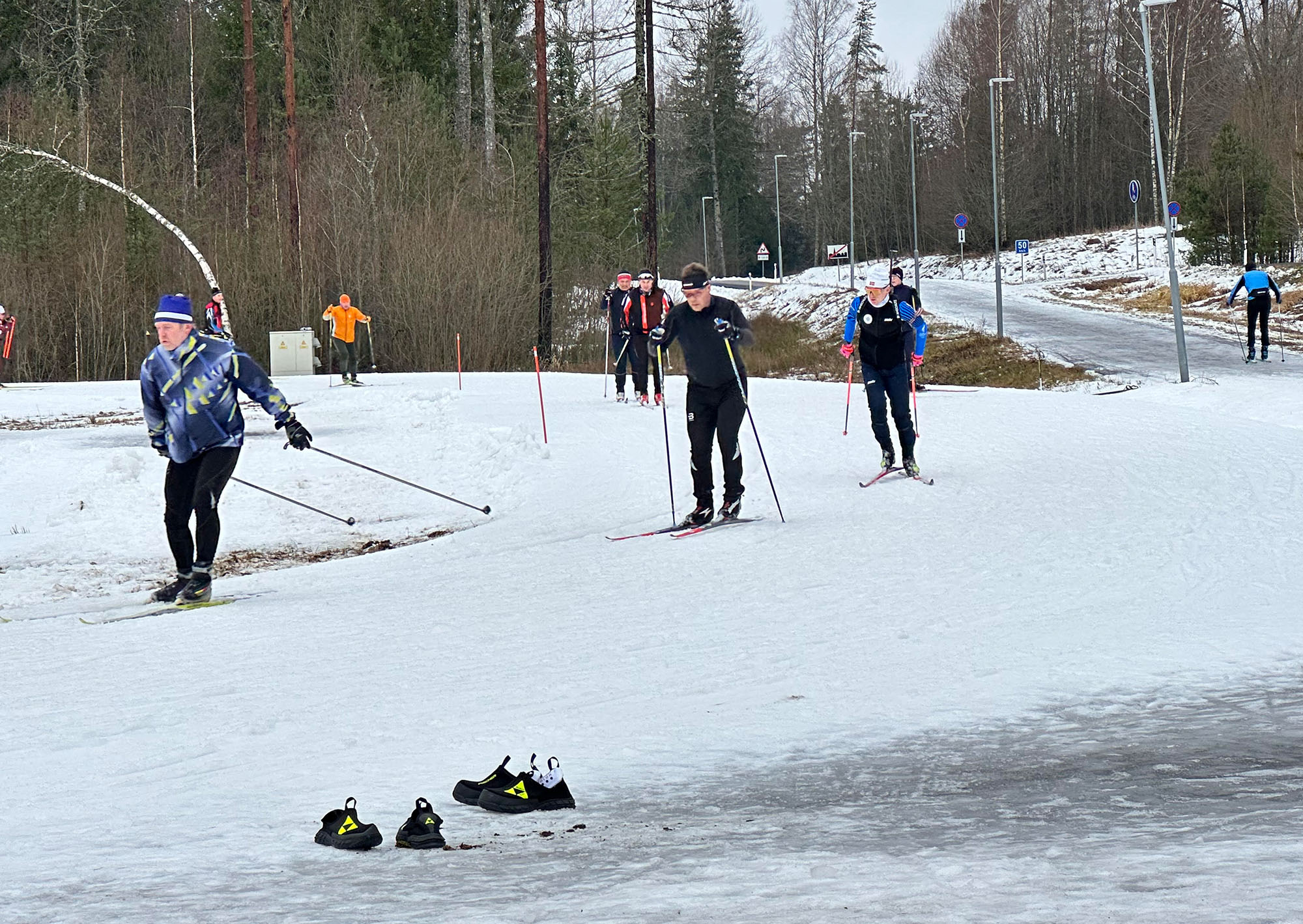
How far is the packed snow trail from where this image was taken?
25.5 m

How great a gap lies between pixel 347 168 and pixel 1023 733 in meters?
32.5

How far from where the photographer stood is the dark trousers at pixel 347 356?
84.4 ft

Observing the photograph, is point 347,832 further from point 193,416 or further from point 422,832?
point 193,416

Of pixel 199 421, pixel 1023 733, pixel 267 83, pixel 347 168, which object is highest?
pixel 267 83

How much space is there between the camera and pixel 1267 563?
824 centimetres

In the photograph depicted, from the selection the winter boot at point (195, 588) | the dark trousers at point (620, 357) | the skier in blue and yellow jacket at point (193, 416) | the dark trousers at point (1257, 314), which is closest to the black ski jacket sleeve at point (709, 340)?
the skier in blue and yellow jacket at point (193, 416)

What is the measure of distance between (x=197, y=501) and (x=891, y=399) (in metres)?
5.88

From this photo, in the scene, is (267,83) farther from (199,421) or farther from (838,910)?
(838,910)

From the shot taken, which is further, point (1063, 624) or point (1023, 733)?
point (1063, 624)

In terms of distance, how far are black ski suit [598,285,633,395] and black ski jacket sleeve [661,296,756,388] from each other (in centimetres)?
850

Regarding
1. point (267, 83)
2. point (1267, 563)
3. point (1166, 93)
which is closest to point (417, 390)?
point (1267, 563)

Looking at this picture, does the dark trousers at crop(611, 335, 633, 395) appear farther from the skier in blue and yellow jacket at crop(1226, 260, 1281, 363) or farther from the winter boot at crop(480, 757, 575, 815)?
the winter boot at crop(480, 757, 575, 815)

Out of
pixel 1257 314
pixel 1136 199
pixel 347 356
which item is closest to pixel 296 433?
pixel 347 356

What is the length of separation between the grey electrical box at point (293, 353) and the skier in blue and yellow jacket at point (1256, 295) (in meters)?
18.8
